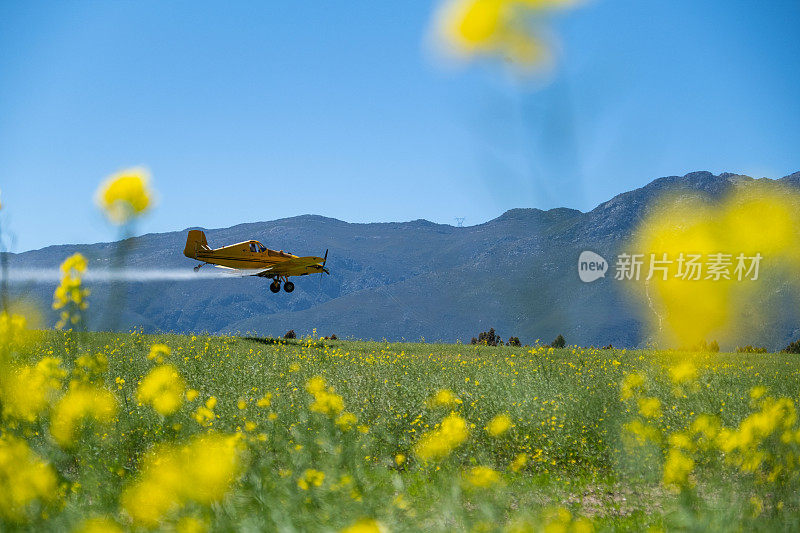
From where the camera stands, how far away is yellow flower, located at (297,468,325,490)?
3.56 meters

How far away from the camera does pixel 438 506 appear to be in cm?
363

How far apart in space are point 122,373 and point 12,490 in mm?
7420

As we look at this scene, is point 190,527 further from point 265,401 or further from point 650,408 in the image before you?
point 650,408

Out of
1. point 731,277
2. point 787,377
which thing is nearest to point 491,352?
point 787,377

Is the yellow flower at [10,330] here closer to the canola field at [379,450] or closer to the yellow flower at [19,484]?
the canola field at [379,450]

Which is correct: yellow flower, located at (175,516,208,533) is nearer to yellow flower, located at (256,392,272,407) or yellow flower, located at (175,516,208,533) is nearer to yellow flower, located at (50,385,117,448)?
yellow flower, located at (50,385,117,448)

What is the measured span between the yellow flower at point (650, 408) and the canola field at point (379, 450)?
5 centimetres

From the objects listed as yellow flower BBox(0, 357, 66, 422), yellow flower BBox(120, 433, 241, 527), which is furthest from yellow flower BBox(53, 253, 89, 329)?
yellow flower BBox(120, 433, 241, 527)

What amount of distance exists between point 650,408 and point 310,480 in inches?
183

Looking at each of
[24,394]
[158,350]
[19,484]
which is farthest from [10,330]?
[158,350]

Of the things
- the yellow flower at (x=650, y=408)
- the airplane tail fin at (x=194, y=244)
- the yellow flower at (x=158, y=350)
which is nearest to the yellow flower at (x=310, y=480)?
the yellow flower at (x=158, y=350)

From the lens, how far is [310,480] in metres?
3.78

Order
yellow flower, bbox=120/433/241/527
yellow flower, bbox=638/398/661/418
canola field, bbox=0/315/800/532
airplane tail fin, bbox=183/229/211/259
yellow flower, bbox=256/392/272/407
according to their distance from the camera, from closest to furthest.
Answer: yellow flower, bbox=120/433/241/527, canola field, bbox=0/315/800/532, yellow flower, bbox=256/392/272/407, yellow flower, bbox=638/398/661/418, airplane tail fin, bbox=183/229/211/259

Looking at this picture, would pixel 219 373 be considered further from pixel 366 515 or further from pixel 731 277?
pixel 731 277
